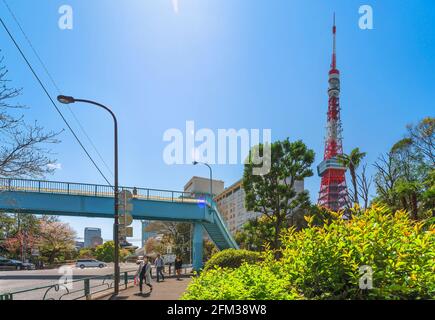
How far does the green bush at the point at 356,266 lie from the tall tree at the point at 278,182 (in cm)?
2414

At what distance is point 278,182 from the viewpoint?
28.5 metres

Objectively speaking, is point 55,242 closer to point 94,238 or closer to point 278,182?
point 278,182

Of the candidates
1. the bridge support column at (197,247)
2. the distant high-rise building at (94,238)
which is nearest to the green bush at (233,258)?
the bridge support column at (197,247)

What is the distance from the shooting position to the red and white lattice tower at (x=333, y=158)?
237 feet

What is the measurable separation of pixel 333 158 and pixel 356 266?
7408cm

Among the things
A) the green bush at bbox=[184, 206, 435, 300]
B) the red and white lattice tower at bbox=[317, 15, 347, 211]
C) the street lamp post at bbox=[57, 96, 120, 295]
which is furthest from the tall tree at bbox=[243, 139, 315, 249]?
the red and white lattice tower at bbox=[317, 15, 347, 211]

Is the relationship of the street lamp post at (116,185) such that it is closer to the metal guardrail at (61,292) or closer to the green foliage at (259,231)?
the metal guardrail at (61,292)

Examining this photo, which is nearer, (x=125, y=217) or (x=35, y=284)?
(x=125, y=217)

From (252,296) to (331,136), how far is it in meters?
73.7

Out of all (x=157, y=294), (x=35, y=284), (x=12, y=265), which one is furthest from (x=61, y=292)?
(x=12, y=265)

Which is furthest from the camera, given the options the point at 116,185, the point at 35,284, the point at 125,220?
the point at 35,284

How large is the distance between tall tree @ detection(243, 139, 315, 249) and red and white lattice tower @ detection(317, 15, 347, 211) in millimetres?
43233
